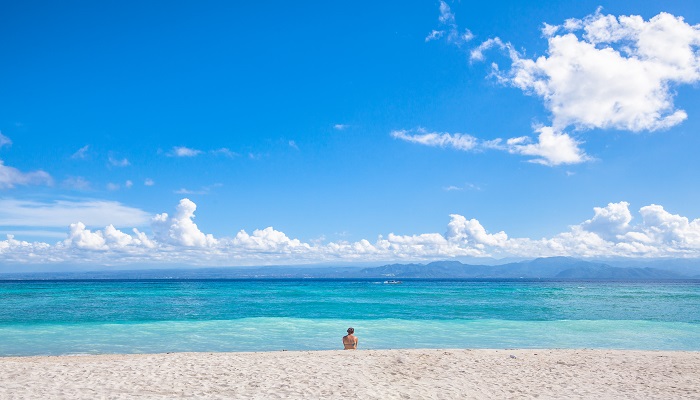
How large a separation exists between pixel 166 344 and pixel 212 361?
8.47m

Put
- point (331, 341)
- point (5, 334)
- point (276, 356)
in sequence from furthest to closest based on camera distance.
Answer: point (5, 334), point (331, 341), point (276, 356)

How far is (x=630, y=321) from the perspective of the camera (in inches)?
1166

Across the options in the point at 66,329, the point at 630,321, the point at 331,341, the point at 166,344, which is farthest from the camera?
the point at 630,321

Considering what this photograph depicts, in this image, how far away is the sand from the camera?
10305 millimetres

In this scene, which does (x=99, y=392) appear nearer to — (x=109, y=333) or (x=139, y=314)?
(x=109, y=333)

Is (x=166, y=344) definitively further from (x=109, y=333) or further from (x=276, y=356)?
(x=276, y=356)

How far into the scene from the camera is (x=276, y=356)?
14695 mm

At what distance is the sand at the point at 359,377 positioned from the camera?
33.8ft

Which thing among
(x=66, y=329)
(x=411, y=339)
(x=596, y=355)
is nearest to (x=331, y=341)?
(x=411, y=339)

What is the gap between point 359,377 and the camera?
12.0m

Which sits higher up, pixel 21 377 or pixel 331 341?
pixel 21 377

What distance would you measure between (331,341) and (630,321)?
65.8 ft

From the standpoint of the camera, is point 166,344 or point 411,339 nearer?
point 166,344

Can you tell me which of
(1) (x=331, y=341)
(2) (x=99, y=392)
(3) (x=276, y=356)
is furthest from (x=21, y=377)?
(1) (x=331, y=341)
